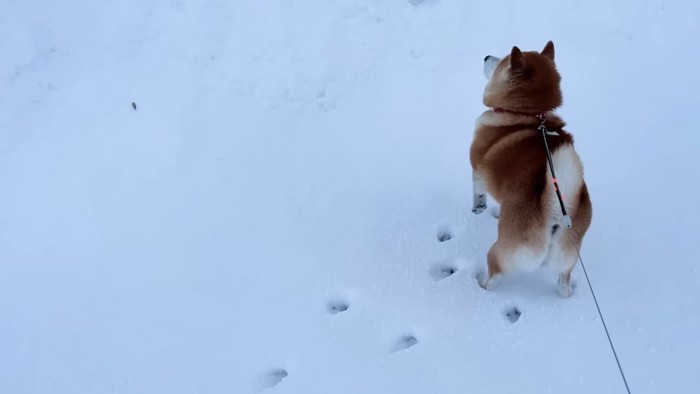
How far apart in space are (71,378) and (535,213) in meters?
2.65

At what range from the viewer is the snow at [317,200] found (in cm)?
266

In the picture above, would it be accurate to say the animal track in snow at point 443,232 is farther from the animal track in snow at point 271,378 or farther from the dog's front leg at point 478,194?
the animal track in snow at point 271,378

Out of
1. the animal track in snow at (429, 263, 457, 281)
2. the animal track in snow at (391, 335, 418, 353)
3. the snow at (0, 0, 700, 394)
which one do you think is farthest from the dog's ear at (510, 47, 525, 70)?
the animal track in snow at (391, 335, 418, 353)

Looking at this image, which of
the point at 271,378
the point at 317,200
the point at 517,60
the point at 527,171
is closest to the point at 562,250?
the point at 527,171

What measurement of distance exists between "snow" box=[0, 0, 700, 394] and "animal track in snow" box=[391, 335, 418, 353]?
0.01m

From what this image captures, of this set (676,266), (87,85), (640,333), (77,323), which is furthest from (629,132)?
(87,85)

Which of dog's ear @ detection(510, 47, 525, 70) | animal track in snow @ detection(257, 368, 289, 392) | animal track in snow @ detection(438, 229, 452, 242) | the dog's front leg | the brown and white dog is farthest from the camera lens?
animal track in snow @ detection(438, 229, 452, 242)

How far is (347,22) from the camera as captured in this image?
432 centimetres

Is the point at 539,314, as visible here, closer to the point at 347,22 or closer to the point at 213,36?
the point at 347,22

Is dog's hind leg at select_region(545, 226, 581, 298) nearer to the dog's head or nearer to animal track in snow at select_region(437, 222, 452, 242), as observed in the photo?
the dog's head

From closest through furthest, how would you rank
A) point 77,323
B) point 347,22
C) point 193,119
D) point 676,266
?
1. point 676,266
2. point 77,323
3. point 193,119
4. point 347,22

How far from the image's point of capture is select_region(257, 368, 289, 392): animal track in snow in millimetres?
2646

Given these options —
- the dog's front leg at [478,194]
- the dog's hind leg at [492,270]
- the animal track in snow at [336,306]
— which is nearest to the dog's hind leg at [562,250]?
the dog's hind leg at [492,270]

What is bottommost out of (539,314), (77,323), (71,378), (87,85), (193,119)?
(539,314)
